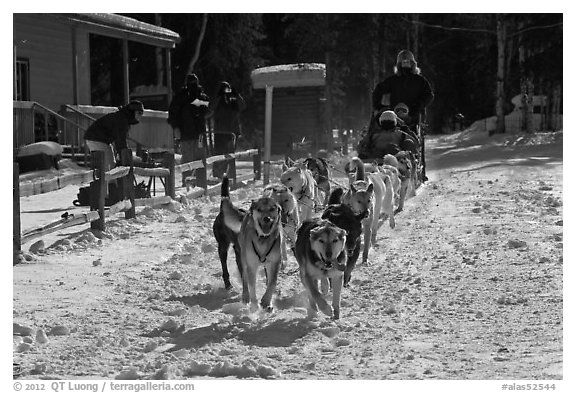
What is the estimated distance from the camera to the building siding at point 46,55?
22.0 meters

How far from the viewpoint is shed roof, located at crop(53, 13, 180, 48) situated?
68.2ft

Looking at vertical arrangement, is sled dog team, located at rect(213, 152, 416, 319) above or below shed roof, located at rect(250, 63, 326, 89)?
below

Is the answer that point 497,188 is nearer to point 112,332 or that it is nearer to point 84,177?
point 84,177

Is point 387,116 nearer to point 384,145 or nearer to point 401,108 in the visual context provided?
point 384,145

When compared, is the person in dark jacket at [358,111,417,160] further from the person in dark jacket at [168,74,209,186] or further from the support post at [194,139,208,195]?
the person in dark jacket at [168,74,209,186]

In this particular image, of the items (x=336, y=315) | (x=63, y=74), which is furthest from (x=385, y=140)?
(x=63, y=74)

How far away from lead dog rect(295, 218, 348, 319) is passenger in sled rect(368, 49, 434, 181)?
8.82 m

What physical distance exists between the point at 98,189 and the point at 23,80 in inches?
412

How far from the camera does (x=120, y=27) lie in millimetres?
22125

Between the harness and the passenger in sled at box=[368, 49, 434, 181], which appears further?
the passenger in sled at box=[368, 49, 434, 181]

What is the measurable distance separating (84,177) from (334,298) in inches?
277

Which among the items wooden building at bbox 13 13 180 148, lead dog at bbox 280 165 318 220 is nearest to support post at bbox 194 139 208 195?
wooden building at bbox 13 13 180 148

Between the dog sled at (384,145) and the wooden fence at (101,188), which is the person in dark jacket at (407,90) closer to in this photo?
the dog sled at (384,145)

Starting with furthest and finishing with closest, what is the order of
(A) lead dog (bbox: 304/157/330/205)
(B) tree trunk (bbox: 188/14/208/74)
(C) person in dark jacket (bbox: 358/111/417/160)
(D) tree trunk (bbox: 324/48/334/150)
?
(B) tree trunk (bbox: 188/14/208/74) → (D) tree trunk (bbox: 324/48/334/150) → (C) person in dark jacket (bbox: 358/111/417/160) → (A) lead dog (bbox: 304/157/330/205)
